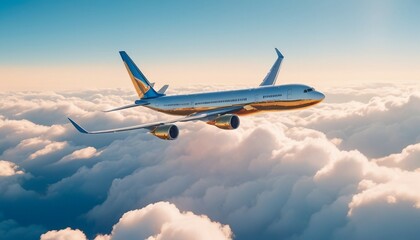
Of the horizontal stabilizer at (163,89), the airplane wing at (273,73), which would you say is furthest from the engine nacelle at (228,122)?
the horizontal stabilizer at (163,89)

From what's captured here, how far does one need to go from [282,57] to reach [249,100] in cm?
2577

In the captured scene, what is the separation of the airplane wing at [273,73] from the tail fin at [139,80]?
23.7m

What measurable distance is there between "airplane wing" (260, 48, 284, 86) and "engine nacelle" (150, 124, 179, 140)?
29.9 m

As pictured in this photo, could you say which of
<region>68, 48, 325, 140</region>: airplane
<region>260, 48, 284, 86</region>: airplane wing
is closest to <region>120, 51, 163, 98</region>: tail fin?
<region>68, 48, 325, 140</region>: airplane

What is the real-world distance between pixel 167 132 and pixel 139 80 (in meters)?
31.9

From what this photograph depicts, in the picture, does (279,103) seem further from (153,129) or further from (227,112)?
(153,129)

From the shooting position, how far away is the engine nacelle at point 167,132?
148ft

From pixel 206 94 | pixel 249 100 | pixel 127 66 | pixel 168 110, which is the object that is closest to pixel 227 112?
pixel 249 100

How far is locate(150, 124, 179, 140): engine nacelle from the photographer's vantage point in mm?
45094

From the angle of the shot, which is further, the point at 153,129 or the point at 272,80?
the point at 272,80

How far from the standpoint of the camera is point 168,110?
2665 inches

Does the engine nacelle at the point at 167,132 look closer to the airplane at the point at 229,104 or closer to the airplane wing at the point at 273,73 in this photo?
the airplane at the point at 229,104

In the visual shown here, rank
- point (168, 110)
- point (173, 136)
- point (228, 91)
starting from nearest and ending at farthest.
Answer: point (173, 136), point (228, 91), point (168, 110)

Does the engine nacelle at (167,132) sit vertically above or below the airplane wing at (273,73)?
below
